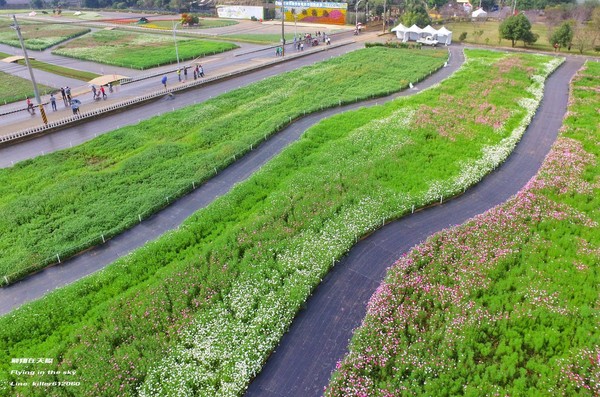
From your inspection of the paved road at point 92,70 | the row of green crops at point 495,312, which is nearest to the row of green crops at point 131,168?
the paved road at point 92,70

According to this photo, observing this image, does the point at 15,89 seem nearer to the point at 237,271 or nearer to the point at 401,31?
the point at 237,271

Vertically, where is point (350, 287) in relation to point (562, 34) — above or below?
below

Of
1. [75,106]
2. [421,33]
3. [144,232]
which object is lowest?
[144,232]

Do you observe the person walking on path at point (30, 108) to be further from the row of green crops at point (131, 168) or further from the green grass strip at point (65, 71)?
the green grass strip at point (65, 71)

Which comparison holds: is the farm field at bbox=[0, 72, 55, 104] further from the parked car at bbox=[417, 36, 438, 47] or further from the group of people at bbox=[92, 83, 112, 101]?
the parked car at bbox=[417, 36, 438, 47]

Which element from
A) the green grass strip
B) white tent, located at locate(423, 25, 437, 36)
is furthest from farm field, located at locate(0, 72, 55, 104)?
white tent, located at locate(423, 25, 437, 36)

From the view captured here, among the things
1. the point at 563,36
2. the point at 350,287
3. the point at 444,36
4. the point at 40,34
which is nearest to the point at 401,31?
the point at 444,36
